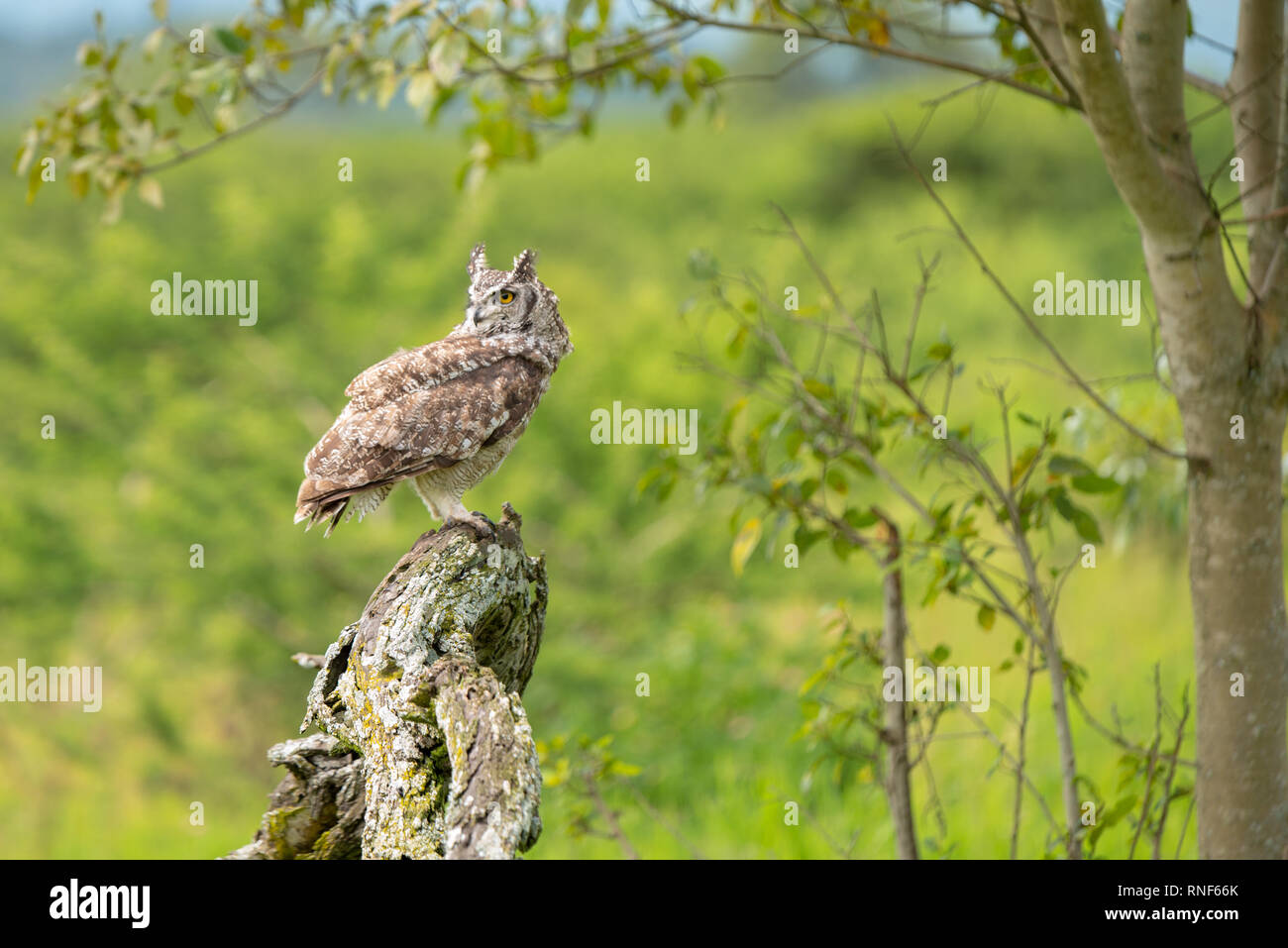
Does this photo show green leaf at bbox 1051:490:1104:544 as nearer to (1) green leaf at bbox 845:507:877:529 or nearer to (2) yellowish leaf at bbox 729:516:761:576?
(1) green leaf at bbox 845:507:877:529

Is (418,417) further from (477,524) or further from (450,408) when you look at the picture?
(477,524)

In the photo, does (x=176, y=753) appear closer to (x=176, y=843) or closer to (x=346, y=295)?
(x=176, y=843)

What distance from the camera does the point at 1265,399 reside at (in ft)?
9.31

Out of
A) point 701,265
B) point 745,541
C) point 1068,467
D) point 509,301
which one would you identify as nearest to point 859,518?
point 745,541

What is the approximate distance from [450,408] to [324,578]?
527 centimetres

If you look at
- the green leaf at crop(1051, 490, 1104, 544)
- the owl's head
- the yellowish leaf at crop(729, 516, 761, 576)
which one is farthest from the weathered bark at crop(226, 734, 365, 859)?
the green leaf at crop(1051, 490, 1104, 544)

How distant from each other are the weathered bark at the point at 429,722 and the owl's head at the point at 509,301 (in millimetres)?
402

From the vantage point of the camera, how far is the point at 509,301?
2463mm

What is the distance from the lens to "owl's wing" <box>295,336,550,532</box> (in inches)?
89.4

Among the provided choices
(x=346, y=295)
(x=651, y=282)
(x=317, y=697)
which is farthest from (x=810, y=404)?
(x=651, y=282)

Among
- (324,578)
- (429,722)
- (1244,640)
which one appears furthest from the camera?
(324,578)

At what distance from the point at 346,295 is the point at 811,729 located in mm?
5740

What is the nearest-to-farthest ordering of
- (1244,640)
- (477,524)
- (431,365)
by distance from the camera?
(477,524) → (431,365) → (1244,640)

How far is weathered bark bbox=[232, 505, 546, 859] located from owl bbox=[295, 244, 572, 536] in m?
0.16
